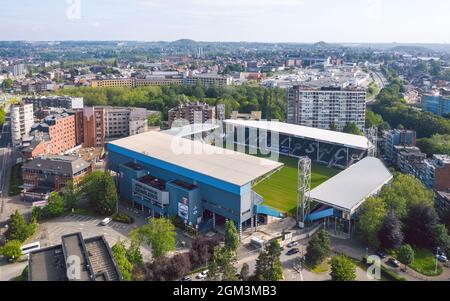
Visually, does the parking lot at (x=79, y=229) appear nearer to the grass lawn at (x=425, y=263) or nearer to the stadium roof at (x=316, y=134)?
the grass lawn at (x=425, y=263)

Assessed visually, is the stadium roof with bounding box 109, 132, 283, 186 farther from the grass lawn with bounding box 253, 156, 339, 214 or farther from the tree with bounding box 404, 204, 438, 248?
the tree with bounding box 404, 204, 438, 248

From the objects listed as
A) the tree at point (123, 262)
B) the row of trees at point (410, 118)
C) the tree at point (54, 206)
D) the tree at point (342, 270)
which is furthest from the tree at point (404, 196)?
the row of trees at point (410, 118)

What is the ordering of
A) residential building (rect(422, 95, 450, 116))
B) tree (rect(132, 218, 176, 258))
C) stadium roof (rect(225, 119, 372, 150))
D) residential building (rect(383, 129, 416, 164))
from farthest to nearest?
residential building (rect(422, 95, 450, 116)) → residential building (rect(383, 129, 416, 164)) → stadium roof (rect(225, 119, 372, 150)) → tree (rect(132, 218, 176, 258))

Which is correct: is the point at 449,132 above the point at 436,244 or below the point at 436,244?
above

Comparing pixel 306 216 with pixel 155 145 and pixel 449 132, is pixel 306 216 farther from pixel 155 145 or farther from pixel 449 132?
pixel 449 132

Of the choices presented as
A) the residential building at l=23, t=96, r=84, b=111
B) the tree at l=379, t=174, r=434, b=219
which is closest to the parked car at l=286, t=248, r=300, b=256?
the tree at l=379, t=174, r=434, b=219

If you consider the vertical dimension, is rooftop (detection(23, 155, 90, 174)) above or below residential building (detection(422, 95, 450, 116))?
below

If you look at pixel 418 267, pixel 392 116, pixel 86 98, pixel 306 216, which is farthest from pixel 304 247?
pixel 86 98
